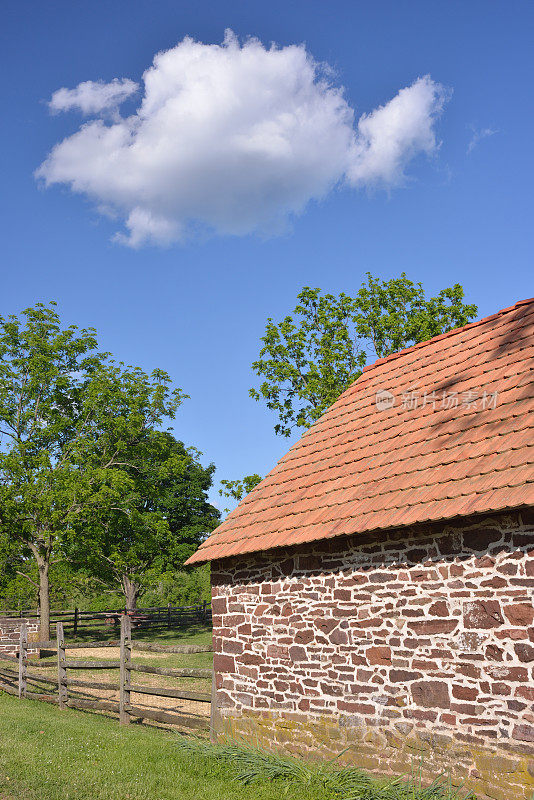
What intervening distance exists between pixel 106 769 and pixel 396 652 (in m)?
3.23

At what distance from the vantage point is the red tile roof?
6.35 meters

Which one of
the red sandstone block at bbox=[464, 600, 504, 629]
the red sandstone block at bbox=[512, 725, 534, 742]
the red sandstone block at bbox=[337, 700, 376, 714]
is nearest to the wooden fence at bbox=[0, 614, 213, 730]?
the red sandstone block at bbox=[337, 700, 376, 714]

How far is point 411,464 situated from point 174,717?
5.05m

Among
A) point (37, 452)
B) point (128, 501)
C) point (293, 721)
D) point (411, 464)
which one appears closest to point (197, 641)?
point (128, 501)

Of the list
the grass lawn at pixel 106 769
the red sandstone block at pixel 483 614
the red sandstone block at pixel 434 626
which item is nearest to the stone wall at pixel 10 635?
the grass lawn at pixel 106 769

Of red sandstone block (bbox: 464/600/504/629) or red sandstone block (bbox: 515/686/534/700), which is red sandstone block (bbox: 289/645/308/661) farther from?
red sandstone block (bbox: 515/686/534/700)

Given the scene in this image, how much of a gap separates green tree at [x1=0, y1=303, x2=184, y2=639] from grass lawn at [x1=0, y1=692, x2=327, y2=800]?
40.8 ft

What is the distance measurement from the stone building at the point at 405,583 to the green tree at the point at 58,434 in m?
12.7

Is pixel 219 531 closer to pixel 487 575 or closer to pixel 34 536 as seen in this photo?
pixel 487 575

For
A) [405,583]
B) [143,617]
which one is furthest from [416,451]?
[143,617]

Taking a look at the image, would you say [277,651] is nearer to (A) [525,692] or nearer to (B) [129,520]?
(A) [525,692]

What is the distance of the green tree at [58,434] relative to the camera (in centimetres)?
2077

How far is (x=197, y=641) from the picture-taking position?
2198 cm

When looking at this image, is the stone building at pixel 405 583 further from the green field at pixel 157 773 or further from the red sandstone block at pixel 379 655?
the green field at pixel 157 773
